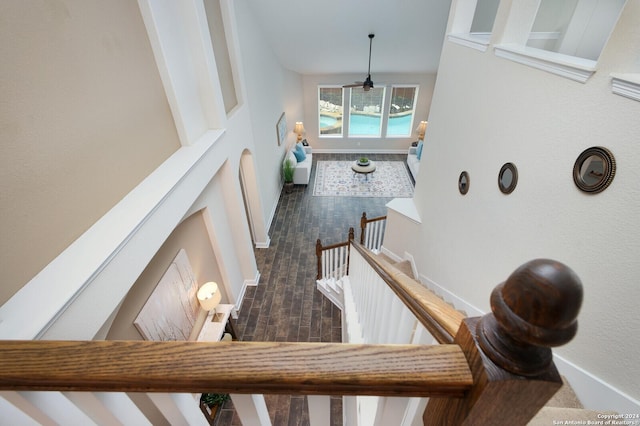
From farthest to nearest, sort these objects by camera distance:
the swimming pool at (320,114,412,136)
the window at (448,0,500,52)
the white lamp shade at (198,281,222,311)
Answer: the swimming pool at (320,114,412,136) < the white lamp shade at (198,281,222,311) < the window at (448,0,500,52)

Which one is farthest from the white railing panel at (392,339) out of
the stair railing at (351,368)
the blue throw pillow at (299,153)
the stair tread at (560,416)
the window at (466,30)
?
the blue throw pillow at (299,153)

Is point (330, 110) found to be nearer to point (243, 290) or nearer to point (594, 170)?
point (243, 290)

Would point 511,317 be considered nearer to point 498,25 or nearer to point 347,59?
point 498,25

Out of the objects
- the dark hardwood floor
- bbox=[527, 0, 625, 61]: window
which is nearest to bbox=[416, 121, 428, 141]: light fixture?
the dark hardwood floor

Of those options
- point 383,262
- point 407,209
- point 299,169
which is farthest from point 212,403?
point 299,169

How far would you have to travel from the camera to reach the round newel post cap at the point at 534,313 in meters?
0.30

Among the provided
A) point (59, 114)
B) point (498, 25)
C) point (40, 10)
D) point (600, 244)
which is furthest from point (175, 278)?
point (498, 25)

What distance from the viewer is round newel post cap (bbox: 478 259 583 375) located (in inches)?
11.7

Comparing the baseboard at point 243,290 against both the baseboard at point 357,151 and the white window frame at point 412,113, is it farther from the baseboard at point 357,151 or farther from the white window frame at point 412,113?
the white window frame at point 412,113

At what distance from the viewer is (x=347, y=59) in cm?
683

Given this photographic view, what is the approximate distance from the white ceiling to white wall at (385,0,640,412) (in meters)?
2.41

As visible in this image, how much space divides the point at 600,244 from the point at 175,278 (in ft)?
9.97

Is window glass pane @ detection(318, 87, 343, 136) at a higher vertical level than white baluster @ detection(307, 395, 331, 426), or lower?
lower

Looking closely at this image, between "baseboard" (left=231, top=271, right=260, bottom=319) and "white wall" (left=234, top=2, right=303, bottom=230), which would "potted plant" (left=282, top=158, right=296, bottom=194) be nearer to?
"white wall" (left=234, top=2, right=303, bottom=230)
